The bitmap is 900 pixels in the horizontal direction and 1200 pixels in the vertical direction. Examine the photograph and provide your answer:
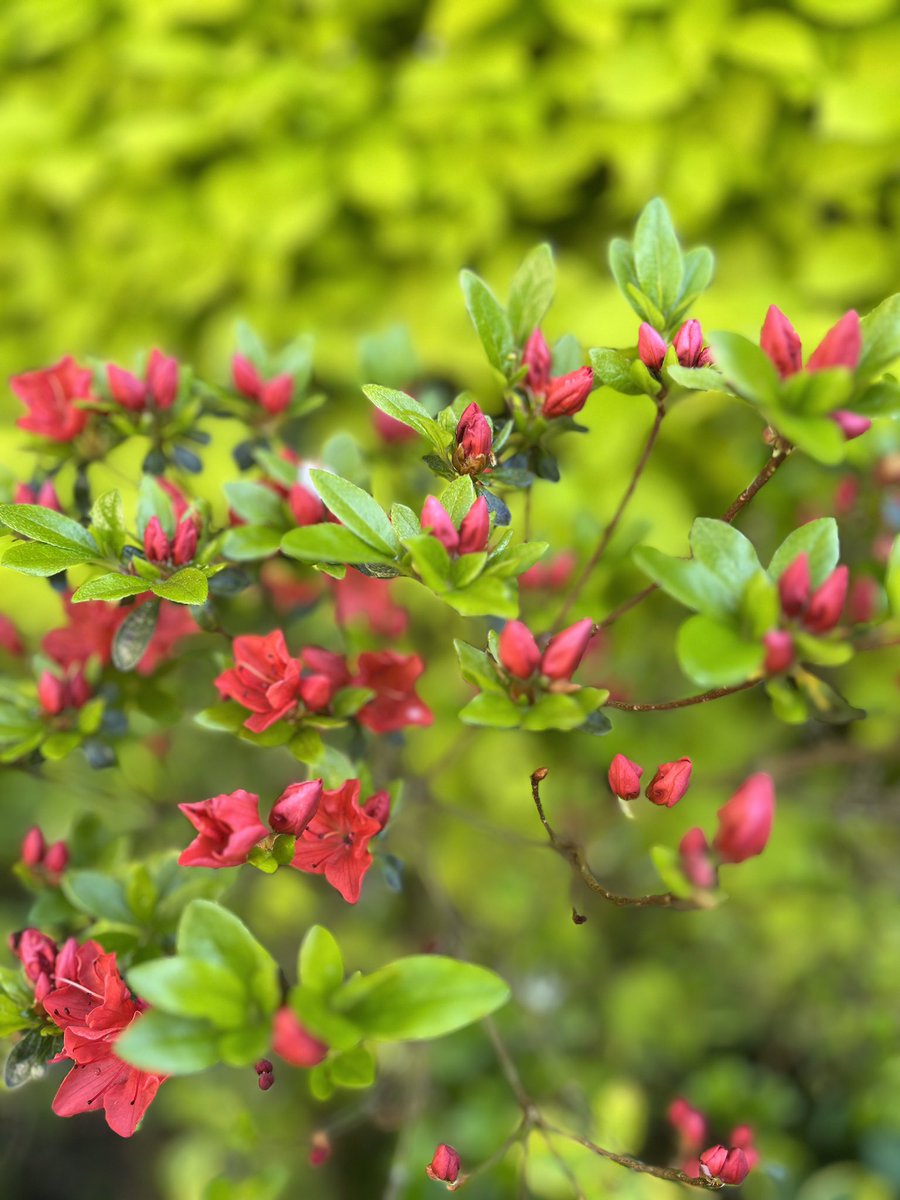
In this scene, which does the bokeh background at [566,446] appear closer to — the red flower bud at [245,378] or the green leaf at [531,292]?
the red flower bud at [245,378]

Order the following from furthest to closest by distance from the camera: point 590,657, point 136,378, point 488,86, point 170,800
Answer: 1. point 488,86
2. point 590,657
3. point 170,800
4. point 136,378

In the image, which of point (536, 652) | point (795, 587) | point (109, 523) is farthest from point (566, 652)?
point (109, 523)

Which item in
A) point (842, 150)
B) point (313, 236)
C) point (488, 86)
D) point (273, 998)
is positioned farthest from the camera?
point (313, 236)

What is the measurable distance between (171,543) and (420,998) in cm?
35

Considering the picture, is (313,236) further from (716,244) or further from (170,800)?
(170,800)

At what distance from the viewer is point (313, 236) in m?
1.92

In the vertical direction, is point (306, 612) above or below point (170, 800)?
above

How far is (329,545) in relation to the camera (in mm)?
518

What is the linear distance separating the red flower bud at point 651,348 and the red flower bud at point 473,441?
111 millimetres

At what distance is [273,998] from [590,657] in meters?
0.91

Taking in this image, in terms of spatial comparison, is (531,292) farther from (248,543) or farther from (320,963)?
(320,963)

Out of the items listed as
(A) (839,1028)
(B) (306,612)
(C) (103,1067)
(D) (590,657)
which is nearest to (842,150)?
(D) (590,657)

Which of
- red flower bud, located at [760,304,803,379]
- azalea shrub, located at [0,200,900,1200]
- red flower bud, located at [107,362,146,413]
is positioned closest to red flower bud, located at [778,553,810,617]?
azalea shrub, located at [0,200,900,1200]

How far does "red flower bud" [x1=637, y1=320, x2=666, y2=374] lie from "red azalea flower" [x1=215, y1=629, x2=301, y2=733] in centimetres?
30
